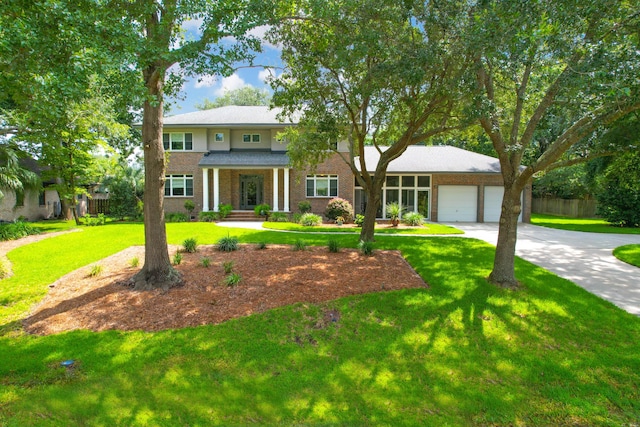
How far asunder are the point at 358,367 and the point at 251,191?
754 inches

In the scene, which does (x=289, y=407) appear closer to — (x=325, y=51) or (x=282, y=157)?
(x=325, y=51)

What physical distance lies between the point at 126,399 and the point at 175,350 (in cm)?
101

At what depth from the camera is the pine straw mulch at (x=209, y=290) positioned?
5691mm

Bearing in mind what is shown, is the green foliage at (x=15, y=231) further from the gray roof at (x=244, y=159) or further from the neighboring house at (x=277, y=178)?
the gray roof at (x=244, y=159)

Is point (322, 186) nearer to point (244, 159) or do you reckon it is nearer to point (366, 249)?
point (244, 159)

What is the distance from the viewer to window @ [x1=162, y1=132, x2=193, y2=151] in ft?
70.6

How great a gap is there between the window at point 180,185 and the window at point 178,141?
1721 mm

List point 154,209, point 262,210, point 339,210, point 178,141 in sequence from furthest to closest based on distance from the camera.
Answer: point 178,141 → point 262,210 → point 339,210 → point 154,209

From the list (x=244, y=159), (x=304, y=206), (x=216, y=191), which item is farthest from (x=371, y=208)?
(x=216, y=191)

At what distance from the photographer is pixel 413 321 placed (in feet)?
18.5

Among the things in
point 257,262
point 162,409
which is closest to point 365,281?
point 257,262

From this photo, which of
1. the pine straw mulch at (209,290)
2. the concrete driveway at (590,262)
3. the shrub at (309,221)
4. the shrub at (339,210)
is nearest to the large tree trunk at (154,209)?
the pine straw mulch at (209,290)

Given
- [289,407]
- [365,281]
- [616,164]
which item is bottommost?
[289,407]

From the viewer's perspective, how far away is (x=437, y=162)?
22297 mm
